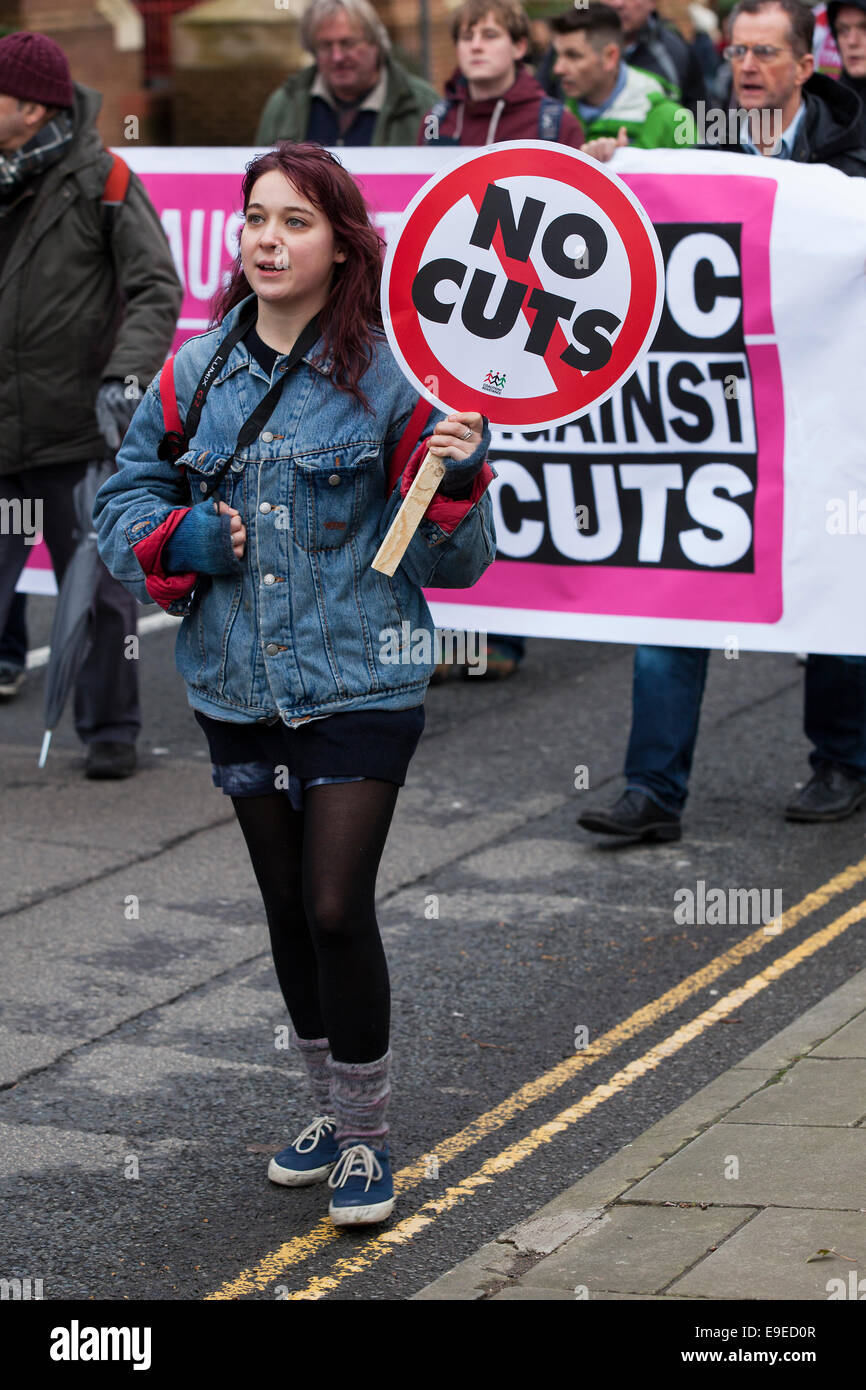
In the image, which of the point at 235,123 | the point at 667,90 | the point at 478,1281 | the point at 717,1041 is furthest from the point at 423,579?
the point at 235,123

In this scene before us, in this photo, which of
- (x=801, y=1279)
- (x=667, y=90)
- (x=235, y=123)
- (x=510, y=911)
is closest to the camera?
(x=801, y=1279)

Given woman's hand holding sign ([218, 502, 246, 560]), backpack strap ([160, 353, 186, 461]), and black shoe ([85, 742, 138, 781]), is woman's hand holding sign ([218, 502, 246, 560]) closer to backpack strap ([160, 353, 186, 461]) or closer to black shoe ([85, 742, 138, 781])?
backpack strap ([160, 353, 186, 461])

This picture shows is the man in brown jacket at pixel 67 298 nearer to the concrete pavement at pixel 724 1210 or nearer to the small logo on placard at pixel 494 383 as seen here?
the small logo on placard at pixel 494 383

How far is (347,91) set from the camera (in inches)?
343

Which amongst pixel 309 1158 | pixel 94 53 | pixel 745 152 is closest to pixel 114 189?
pixel 745 152

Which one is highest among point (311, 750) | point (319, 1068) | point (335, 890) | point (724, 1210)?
point (311, 750)

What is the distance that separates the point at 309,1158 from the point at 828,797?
2878 mm

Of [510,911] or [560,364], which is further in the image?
[510,911]

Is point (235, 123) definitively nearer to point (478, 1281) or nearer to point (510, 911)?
point (510, 911)

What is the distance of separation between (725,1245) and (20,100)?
456 centimetres

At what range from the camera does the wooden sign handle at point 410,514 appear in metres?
3.66

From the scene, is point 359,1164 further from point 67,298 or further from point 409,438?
point 67,298

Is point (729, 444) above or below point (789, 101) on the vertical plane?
below

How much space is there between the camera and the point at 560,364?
399 centimetres
